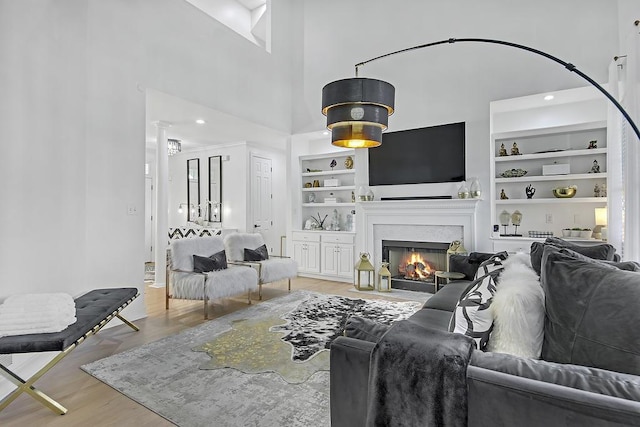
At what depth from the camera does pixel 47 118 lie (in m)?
3.10

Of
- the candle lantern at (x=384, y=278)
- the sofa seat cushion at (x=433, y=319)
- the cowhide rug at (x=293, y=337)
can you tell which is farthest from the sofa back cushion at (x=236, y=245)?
the sofa seat cushion at (x=433, y=319)

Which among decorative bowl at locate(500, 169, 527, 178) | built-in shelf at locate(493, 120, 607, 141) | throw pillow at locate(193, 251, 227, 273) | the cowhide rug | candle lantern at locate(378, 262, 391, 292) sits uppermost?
built-in shelf at locate(493, 120, 607, 141)

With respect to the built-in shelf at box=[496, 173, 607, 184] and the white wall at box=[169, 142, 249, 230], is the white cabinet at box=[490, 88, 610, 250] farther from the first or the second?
the white wall at box=[169, 142, 249, 230]

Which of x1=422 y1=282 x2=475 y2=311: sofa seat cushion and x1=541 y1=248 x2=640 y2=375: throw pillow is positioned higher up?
x1=541 y1=248 x2=640 y2=375: throw pillow

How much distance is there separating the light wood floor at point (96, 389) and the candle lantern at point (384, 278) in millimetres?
2401

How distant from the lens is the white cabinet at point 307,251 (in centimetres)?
649

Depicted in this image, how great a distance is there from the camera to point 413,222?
550cm

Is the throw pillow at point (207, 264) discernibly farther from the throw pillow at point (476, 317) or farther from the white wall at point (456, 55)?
the throw pillow at point (476, 317)

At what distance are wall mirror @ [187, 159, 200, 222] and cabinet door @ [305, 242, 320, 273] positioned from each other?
2.96m

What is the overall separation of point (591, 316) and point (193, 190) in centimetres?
791

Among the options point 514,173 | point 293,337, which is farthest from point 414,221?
point 293,337

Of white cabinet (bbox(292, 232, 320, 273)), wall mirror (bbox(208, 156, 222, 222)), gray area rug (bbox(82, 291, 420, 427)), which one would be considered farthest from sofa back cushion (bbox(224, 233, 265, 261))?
wall mirror (bbox(208, 156, 222, 222))

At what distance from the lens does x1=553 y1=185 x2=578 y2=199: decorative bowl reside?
4465 millimetres

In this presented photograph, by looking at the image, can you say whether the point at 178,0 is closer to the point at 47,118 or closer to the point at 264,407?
the point at 47,118
